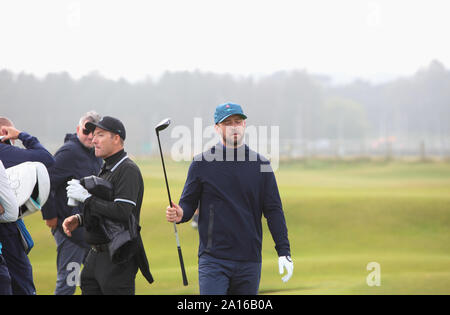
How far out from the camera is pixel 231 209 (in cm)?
573

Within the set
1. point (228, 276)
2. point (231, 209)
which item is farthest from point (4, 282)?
point (231, 209)

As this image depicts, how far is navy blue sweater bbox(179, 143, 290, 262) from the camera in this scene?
569 cm

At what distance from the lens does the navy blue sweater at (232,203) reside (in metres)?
5.69

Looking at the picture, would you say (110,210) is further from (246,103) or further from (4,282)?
(246,103)

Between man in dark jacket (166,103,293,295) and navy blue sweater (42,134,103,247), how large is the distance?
10.0 ft

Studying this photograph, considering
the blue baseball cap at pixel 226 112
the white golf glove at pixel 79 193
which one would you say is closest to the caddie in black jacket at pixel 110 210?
the white golf glove at pixel 79 193

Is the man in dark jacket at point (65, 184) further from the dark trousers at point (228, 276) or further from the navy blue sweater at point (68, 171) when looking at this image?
the dark trousers at point (228, 276)

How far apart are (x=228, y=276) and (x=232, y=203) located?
681 millimetres

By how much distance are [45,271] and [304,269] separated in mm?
6380

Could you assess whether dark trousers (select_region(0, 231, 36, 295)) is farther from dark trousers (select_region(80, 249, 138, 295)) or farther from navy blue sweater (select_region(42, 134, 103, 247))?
navy blue sweater (select_region(42, 134, 103, 247))

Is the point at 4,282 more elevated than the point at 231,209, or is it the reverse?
the point at 231,209
